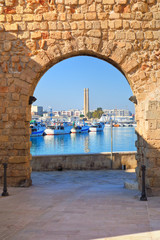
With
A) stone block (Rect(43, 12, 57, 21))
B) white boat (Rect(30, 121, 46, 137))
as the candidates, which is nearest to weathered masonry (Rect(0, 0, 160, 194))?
stone block (Rect(43, 12, 57, 21))

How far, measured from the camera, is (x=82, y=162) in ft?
35.1

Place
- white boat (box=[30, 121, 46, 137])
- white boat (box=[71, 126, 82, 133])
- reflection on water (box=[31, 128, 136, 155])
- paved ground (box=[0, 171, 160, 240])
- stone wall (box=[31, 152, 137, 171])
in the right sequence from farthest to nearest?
white boat (box=[71, 126, 82, 133])
white boat (box=[30, 121, 46, 137])
reflection on water (box=[31, 128, 136, 155])
stone wall (box=[31, 152, 137, 171])
paved ground (box=[0, 171, 160, 240])

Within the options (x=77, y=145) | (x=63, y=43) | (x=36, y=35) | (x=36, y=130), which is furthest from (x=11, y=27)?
(x=36, y=130)

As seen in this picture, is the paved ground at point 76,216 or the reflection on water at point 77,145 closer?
the paved ground at point 76,216

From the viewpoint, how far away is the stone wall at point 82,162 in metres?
10.6

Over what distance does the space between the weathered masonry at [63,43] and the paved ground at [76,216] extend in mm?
1442

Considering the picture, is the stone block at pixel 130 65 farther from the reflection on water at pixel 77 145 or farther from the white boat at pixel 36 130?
the white boat at pixel 36 130

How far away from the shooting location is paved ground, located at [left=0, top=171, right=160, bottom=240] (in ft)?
11.4

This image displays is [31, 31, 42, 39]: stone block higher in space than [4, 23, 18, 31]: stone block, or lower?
lower

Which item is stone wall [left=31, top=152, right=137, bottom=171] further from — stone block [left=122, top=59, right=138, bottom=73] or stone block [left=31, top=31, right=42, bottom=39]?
stone block [left=31, top=31, right=42, bottom=39]

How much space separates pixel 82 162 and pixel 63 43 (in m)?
5.19

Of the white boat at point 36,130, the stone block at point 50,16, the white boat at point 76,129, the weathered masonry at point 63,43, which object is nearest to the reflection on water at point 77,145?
the white boat at point 36,130

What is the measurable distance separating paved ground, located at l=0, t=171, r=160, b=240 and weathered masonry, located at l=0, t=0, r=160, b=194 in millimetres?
1442

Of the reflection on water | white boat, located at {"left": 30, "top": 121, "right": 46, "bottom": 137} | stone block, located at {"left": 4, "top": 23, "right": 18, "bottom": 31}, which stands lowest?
the reflection on water
